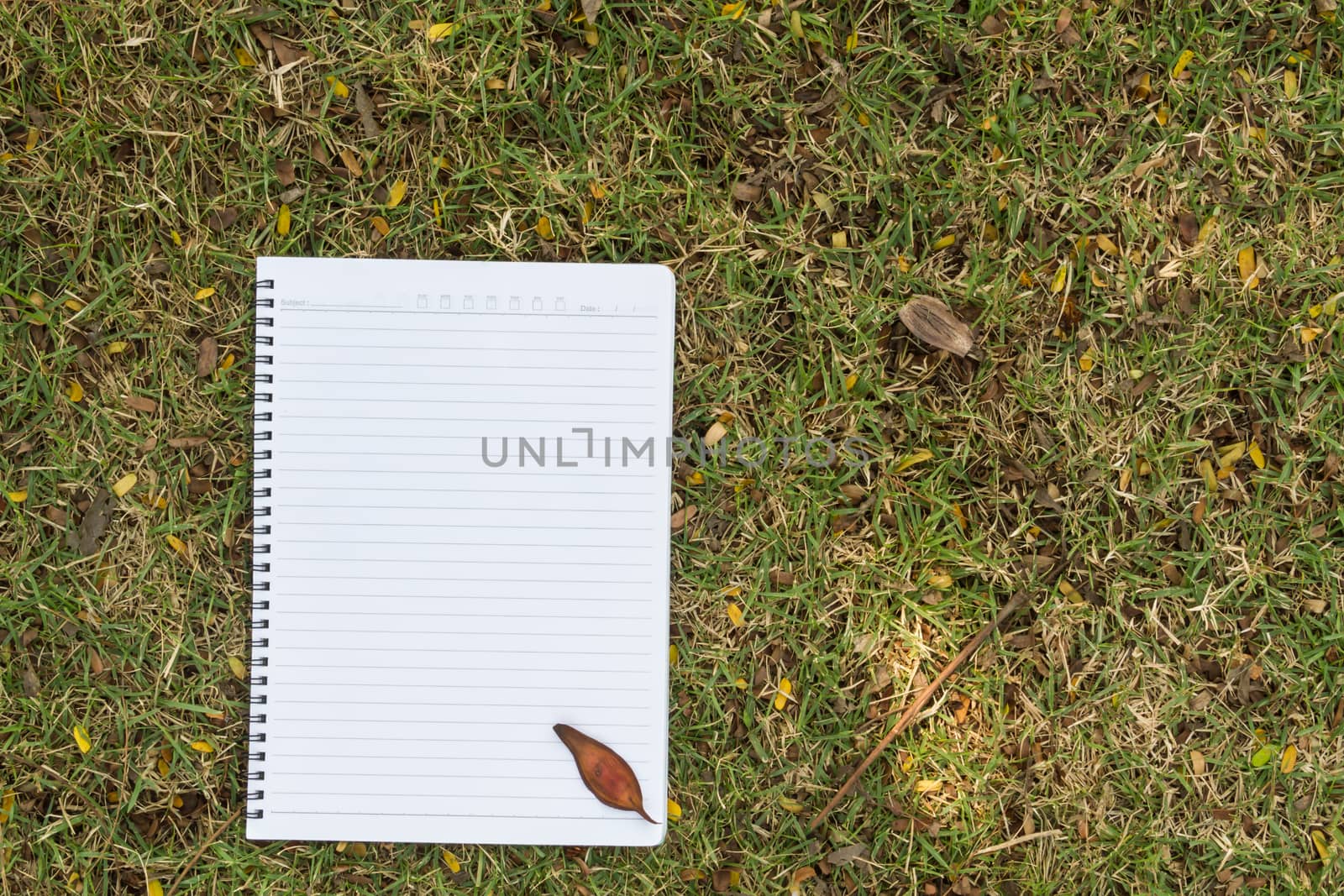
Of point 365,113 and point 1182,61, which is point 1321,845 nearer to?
point 1182,61

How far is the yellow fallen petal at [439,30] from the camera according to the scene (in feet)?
4.59

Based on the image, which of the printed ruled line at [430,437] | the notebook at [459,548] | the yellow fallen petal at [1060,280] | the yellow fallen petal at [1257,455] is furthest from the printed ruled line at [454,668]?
the yellow fallen petal at [1257,455]

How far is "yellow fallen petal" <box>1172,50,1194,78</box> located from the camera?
143cm

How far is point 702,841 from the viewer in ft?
4.61

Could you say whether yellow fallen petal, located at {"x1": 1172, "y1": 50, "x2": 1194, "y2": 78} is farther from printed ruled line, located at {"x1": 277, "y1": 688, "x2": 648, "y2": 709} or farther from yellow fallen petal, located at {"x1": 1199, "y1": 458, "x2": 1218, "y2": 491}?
printed ruled line, located at {"x1": 277, "y1": 688, "x2": 648, "y2": 709}

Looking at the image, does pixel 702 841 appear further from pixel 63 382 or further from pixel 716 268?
pixel 63 382

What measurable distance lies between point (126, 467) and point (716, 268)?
102 cm

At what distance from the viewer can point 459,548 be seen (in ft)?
4.63

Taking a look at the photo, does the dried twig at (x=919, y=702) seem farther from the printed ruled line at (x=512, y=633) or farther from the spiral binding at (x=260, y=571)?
the spiral binding at (x=260, y=571)

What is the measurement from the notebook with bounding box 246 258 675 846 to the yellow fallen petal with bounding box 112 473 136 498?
0.71ft

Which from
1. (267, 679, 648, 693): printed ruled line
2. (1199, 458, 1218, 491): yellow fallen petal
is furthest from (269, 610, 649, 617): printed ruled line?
(1199, 458, 1218, 491): yellow fallen petal

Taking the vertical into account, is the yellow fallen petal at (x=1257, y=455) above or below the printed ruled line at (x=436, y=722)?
above

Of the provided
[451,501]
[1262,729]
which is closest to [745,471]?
[451,501]

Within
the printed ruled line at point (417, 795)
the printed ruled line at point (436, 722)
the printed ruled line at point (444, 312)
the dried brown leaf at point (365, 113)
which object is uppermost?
the dried brown leaf at point (365, 113)
